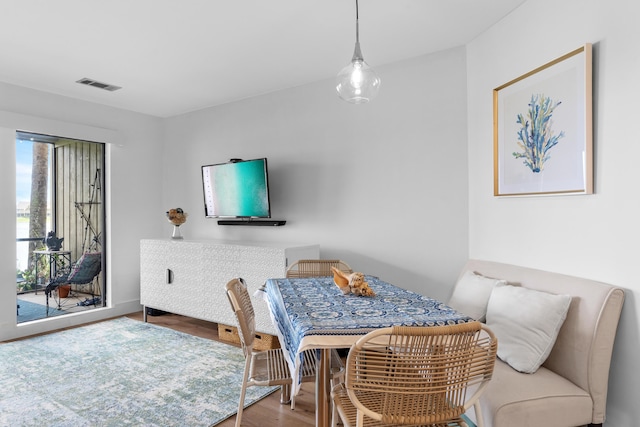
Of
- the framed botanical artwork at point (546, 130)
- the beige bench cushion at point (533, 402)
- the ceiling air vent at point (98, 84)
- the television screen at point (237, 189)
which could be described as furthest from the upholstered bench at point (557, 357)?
the ceiling air vent at point (98, 84)

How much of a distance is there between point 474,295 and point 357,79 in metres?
1.46

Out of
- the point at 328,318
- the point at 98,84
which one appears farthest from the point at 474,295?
the point at 98,84

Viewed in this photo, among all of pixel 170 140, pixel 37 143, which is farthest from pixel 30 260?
pixel 170 140

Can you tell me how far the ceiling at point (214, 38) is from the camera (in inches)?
97.0

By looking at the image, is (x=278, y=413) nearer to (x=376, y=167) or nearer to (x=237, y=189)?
(x=376, y=167)

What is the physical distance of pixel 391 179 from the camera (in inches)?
132

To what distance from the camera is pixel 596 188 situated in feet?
6.51

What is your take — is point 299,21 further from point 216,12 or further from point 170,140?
point 170,140

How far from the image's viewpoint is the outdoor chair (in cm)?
443

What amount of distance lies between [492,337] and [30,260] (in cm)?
493

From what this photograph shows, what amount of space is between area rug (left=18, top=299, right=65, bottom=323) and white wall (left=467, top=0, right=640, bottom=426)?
15.0 feet

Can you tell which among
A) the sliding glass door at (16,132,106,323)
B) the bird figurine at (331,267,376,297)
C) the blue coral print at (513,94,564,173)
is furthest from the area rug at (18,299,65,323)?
the blue coral print at (513,94,564,173)

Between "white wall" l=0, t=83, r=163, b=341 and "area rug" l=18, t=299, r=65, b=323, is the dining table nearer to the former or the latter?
"white wall" l=0, t=83, r=163, b=341

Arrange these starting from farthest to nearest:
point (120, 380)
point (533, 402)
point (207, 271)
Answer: point (207, 271) → point (120, 380) → point (533, 402)
